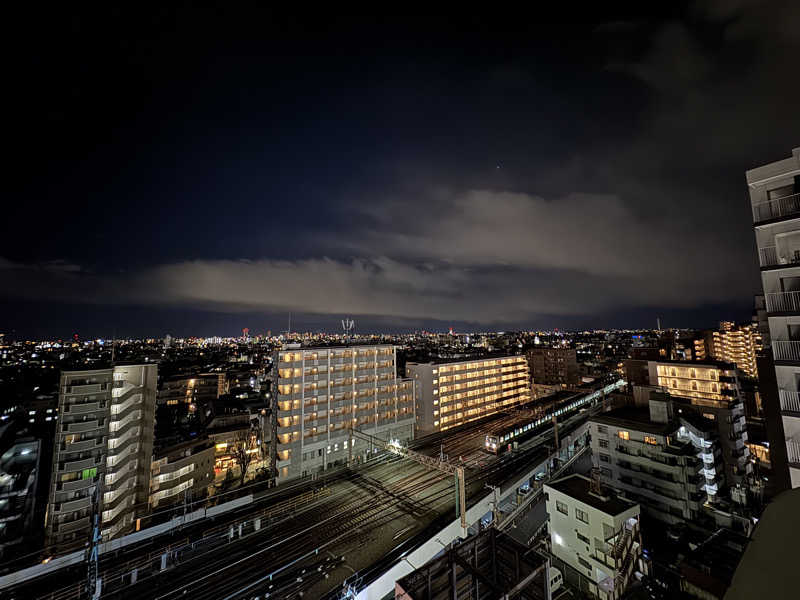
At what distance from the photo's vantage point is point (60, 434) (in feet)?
101

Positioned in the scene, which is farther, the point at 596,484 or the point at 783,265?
the point at 596,484

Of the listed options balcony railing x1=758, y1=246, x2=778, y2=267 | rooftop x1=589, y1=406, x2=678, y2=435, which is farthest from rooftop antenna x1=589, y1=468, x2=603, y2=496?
balcony railing x1=758, y1=246, x2=778, y2=267

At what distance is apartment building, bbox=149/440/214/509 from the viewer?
36.7m

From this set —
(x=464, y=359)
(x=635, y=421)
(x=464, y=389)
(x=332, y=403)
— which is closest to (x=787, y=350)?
(x=635, y=421)

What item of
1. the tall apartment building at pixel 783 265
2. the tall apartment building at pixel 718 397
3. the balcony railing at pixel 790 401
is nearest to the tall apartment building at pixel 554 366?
the tall apartment building at pixel 718 397

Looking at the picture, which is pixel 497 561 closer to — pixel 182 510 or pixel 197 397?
pixel 182 510

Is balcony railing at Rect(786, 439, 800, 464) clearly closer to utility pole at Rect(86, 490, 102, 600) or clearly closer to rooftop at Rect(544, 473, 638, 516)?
rooftop at Rect(544, 473, 638, 516)

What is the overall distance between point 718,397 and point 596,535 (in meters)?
28.5

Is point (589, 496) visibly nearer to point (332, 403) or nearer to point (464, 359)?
point (332, 403)

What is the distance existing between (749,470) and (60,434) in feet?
237

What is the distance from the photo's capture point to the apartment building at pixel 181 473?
36656mm

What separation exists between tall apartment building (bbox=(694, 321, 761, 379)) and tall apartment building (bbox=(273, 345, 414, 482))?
257ft

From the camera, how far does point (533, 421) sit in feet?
153

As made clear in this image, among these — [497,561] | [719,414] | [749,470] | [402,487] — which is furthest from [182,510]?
[749,470]
